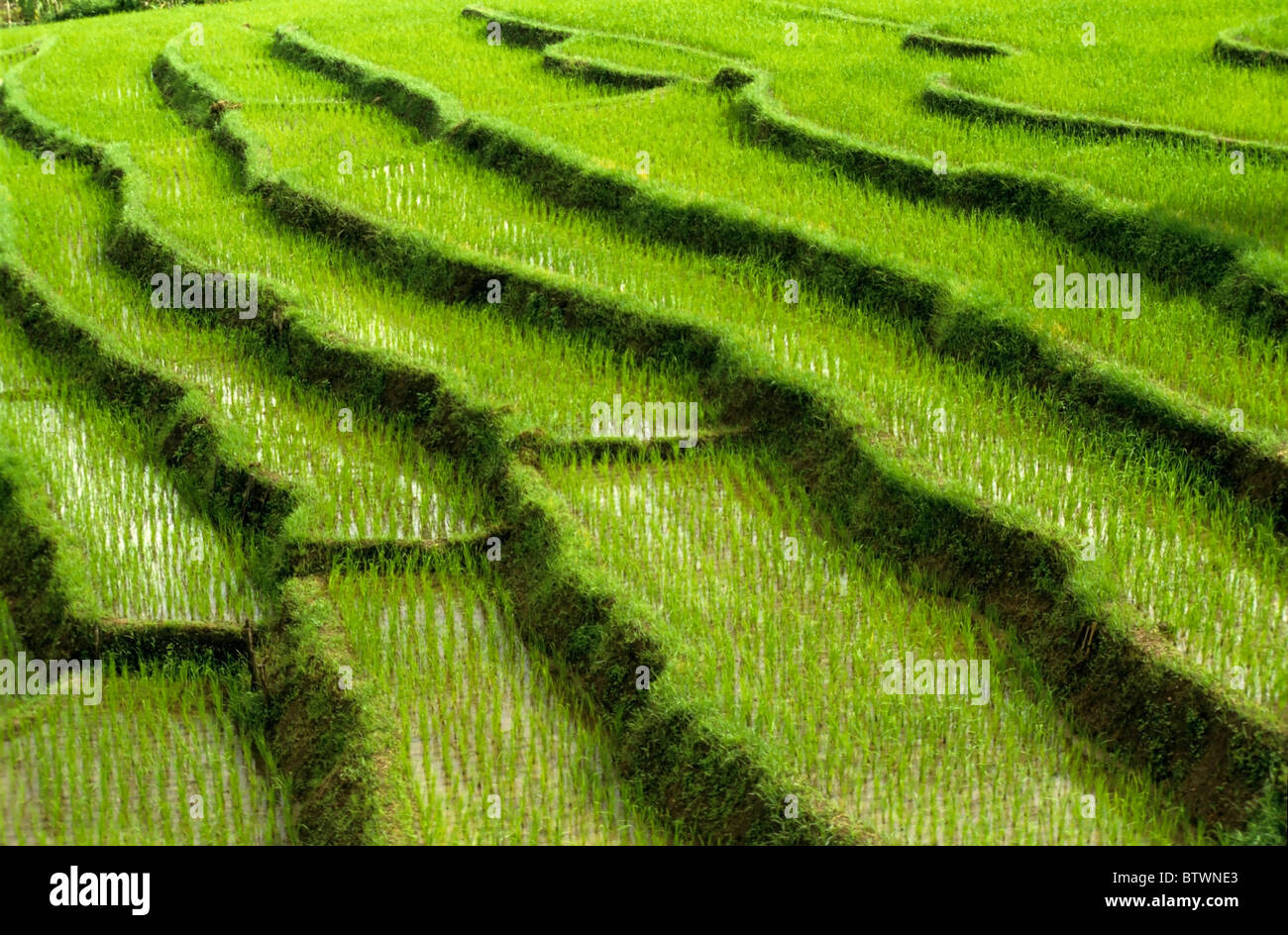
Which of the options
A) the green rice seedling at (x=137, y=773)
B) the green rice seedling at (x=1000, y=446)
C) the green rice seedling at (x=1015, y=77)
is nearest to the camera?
the green rice seedling at (x=137, y=773)

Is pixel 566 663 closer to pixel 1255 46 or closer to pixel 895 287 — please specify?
pixel 895 287

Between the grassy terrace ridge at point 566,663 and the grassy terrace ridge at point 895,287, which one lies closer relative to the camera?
the grassy terrace ridge at point 566,663

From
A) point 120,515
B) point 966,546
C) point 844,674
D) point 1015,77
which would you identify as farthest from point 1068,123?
point 120,515

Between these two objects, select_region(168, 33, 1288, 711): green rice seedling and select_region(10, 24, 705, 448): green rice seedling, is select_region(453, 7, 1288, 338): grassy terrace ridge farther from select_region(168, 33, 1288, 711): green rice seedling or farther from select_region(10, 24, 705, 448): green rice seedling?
select_region(10, 24, 705, 448): green rice seedling

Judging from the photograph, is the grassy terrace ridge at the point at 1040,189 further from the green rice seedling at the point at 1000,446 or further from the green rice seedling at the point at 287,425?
the green rice seedling at the point at 287,425

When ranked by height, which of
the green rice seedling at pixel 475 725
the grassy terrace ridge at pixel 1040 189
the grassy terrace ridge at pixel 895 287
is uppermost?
the grassy terrace ridge at pixel 1040 189

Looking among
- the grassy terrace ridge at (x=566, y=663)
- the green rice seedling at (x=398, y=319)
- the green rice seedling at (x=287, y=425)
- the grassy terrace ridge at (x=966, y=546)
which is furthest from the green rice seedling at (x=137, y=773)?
the grassy terrace ridge at (x=966, y=546)

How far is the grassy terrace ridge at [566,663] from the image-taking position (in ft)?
14.2

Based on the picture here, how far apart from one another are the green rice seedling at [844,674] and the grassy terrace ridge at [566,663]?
0.14 metres

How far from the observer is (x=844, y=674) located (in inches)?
195

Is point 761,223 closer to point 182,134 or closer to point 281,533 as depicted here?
point 281,533

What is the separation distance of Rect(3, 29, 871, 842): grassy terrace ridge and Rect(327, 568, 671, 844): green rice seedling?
0.31 ft

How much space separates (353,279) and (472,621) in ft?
11.8

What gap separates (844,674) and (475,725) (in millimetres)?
1152
